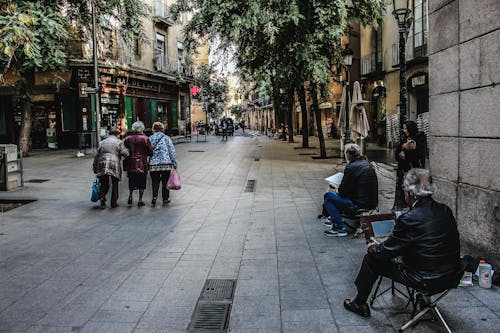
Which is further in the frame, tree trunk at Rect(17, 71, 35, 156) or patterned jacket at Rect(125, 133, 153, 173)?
tree trunk at Rect(17, 71, 35, 156)

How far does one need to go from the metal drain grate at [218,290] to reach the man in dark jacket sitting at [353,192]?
242cm

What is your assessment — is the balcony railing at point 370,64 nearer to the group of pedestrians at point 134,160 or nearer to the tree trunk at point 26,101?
the tree trunk at point 26,101

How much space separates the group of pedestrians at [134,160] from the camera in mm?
9688

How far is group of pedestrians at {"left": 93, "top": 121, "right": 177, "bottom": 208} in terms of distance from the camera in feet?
31.8

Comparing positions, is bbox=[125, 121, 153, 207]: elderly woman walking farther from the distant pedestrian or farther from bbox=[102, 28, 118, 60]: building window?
bbox=[102, 28, 118, 60]: building window

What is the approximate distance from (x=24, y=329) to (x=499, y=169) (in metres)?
5.02

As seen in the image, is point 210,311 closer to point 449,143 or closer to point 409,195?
point 409,195

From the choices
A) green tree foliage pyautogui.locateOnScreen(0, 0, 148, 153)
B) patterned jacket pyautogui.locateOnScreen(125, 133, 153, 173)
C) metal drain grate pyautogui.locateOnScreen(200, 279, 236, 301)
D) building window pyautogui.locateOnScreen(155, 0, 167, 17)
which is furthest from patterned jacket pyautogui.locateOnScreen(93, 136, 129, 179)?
building window pyautogui.locateOnScreen(155, 0, 167, 17)

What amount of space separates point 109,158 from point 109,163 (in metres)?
0.11

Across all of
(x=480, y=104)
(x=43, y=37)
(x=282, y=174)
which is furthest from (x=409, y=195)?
(x=43, y=37)

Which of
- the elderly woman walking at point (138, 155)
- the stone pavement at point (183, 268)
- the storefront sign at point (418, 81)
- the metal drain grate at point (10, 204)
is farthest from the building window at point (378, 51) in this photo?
the metal drain grate at point (10, 204)

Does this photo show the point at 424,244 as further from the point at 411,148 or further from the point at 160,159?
the point at 160,159

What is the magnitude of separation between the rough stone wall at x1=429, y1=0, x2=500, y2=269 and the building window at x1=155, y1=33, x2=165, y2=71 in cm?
3040

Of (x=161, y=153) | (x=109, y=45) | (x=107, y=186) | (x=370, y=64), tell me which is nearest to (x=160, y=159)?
(x=161, y=153)
